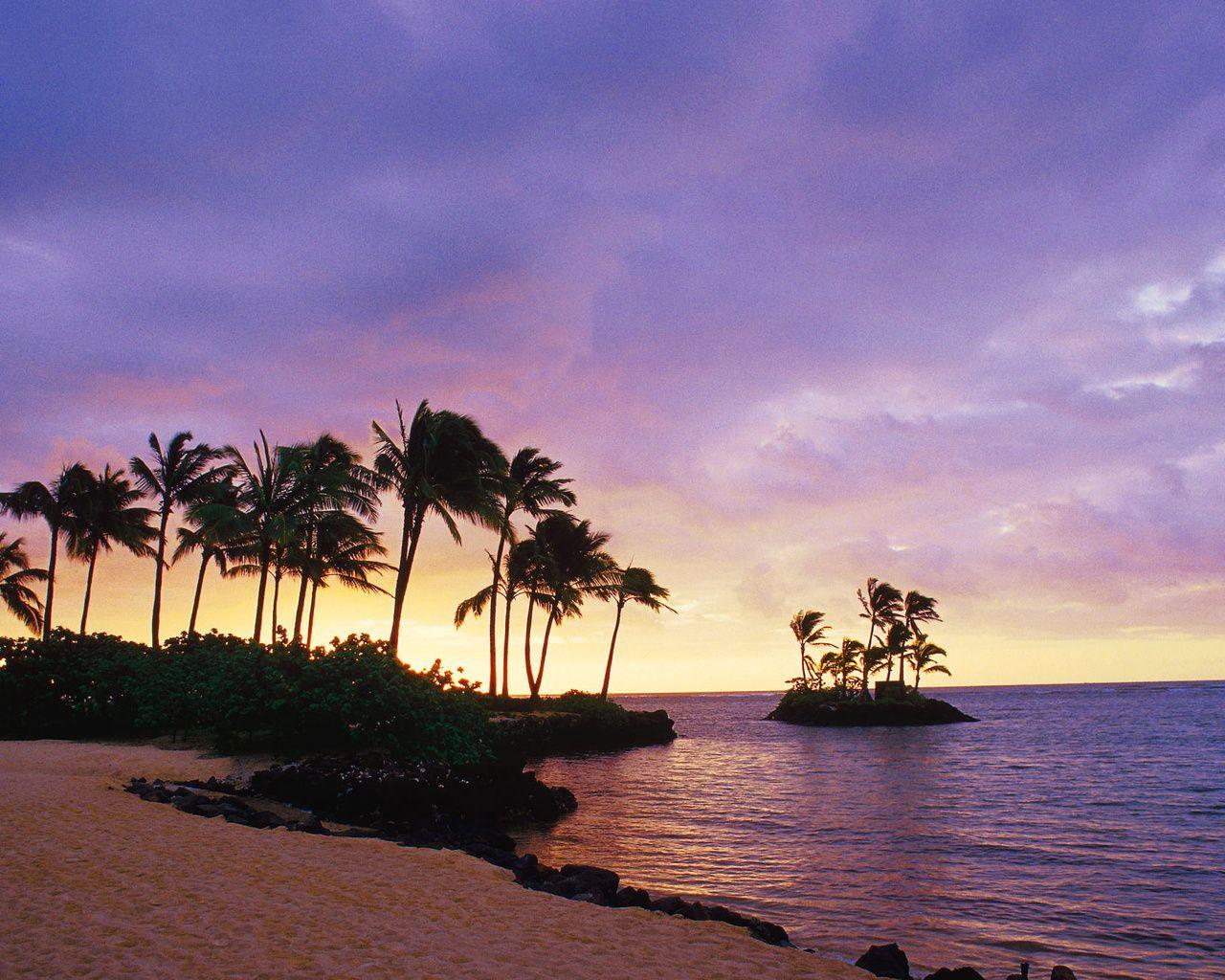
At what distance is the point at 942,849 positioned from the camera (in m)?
18.4

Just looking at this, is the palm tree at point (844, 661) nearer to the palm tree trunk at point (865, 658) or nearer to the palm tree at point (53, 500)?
the palm tree trunk at point (865, 658)

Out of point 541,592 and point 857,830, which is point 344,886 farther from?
point 541,592

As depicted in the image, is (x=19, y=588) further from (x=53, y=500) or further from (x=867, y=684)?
(x=867, y=684)

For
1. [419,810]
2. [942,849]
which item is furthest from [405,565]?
[942,849]

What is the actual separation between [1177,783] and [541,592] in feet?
102

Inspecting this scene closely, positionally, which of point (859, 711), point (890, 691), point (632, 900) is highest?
point (632, 900)

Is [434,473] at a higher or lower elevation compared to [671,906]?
higher

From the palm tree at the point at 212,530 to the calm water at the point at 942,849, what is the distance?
15632 mm

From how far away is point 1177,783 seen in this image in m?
30.7

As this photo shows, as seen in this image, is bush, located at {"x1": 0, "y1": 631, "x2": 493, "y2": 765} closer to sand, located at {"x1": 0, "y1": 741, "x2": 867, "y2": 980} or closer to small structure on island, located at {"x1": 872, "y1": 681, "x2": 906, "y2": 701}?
sand, located at {"x1": 0, "y1": 741, "x2": 867, "y2": 980}

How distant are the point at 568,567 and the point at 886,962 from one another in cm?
3984

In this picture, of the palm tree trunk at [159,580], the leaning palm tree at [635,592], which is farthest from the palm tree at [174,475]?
the leaning palm tree at [635,592]

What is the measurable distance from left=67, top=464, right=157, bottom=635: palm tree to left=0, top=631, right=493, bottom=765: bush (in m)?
18.5

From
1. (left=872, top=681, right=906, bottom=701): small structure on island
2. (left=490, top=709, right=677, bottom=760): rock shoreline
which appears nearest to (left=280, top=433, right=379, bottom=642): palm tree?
(left=490, top=709, right=677, bottom=760): rock shoreline
